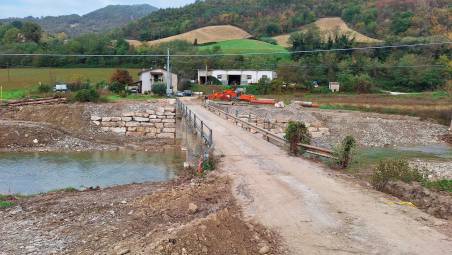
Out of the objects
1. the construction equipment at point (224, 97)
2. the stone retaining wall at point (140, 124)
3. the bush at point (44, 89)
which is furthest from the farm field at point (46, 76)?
the stone retaining wall at point (140, 124)

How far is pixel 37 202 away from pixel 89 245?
584 centimetres

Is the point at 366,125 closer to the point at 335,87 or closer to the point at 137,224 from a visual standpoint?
the point at 335,87

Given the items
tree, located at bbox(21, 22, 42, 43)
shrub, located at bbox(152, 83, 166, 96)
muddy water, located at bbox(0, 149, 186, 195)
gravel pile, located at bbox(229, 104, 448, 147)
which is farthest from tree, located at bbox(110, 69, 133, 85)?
tree, located at bbox(21, 22, 42, 43)

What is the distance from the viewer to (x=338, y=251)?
343 inches

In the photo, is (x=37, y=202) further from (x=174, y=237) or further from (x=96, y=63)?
(x=96, y=63)

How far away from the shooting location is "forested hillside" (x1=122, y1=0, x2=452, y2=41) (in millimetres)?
110875

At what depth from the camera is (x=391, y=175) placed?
14125 millimetres

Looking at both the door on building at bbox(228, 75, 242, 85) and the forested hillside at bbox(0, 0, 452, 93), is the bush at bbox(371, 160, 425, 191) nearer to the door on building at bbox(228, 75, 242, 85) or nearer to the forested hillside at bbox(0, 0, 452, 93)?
the forested hillside at bbox(0, 0, 452, 93)

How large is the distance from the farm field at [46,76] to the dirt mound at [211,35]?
38.2 meters

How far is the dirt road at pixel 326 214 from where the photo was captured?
9008 mm

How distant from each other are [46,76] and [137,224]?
6414 cm

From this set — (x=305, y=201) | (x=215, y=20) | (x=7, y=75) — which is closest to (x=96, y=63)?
(x=7, y=75)

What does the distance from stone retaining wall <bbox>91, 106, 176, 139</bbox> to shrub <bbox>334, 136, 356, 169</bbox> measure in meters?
24.0

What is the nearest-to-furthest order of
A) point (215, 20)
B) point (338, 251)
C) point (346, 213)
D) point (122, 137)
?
point (338, 251)
point (346, 213)
point (122, 137)
point (215, 20)
